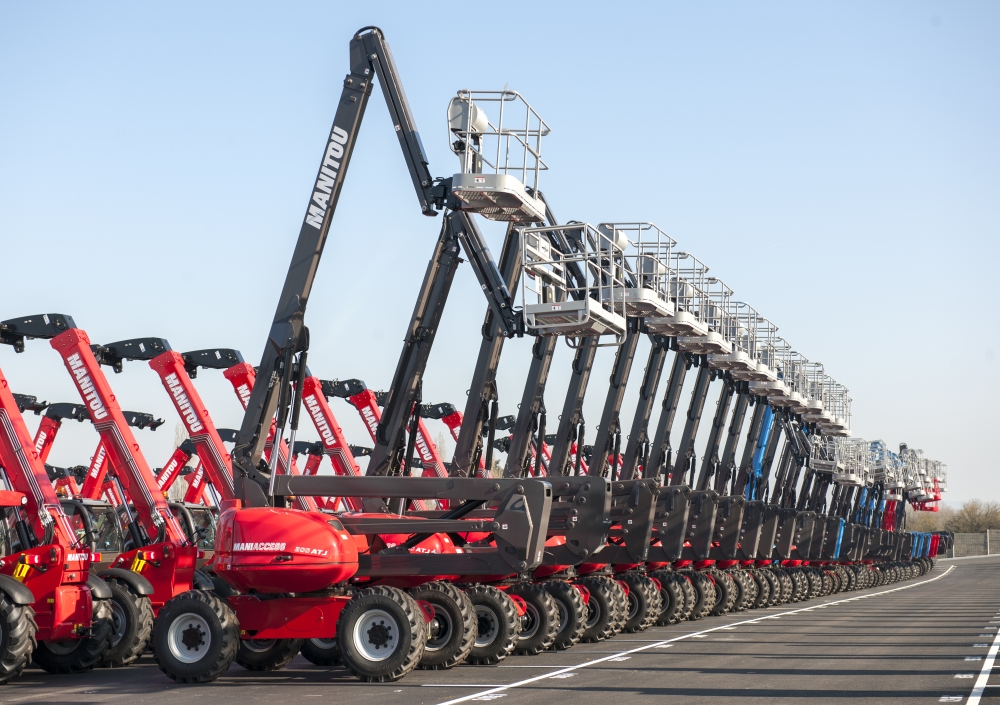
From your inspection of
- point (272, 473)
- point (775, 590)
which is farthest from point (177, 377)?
point (775, 590)

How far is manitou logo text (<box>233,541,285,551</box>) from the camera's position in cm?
1404

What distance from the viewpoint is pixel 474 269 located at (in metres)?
18.2

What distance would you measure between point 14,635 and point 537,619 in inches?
273

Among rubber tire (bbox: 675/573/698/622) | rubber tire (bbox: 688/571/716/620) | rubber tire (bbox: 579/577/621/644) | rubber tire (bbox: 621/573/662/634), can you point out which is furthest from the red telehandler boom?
rubber tire (bbox: 688/571/716/620)

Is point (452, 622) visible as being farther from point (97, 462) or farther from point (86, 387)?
point (97, 462)

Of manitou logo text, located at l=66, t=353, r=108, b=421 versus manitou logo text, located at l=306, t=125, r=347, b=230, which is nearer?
manitou logo text, located at l=306, t=125, r=347, b=230

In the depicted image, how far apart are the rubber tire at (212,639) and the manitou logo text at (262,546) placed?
25.2 inches

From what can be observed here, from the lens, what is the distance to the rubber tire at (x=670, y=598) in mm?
23438

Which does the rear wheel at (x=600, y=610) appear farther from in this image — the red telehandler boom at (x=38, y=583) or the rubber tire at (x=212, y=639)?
the red telehandler boom at (x=38, y=583)

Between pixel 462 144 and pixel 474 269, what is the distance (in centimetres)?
269

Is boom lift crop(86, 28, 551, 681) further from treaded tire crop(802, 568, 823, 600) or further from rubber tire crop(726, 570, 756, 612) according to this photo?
treaded tire crop(802, 568, 823, 600)

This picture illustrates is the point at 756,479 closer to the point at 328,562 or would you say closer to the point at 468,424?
the point at 468,424

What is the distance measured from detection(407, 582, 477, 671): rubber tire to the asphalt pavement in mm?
211

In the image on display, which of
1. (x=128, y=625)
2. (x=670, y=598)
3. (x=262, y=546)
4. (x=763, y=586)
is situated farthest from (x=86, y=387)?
(x=763, y=586)
